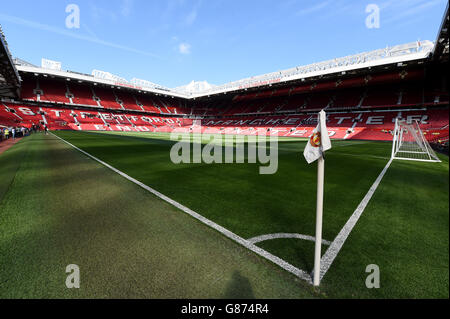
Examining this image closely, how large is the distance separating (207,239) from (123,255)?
3.58ft

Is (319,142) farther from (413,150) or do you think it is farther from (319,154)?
(413,150)

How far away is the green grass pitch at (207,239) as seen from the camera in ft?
6.93

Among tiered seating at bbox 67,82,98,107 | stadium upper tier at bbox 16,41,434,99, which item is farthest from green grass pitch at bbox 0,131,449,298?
tiered seating at bbox 67,82,98,107

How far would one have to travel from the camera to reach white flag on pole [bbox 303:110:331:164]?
6.57 ft

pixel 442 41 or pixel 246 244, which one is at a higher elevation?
pixel 442 41

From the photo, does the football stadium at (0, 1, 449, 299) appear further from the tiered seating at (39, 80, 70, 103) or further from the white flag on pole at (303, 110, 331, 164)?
the tiered seating at (39, 80, 70, 103)

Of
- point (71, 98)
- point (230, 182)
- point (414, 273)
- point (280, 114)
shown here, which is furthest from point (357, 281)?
point (71, 98)

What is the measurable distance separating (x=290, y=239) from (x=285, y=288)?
92 centimetres

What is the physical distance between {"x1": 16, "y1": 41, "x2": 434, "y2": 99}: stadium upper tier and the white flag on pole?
36021 mm

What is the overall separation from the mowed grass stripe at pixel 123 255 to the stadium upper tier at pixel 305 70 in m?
36.9

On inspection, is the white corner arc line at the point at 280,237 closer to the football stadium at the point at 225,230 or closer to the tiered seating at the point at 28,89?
the football stadium at the point at 225,230

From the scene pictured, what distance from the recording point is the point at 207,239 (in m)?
2.93

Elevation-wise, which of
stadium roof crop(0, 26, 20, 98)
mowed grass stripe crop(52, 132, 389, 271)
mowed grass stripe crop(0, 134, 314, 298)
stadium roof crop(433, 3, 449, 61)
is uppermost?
stadium roof crop(433, 3, 449, 61)

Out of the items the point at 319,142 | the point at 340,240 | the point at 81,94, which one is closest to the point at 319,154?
the point at 319,142
